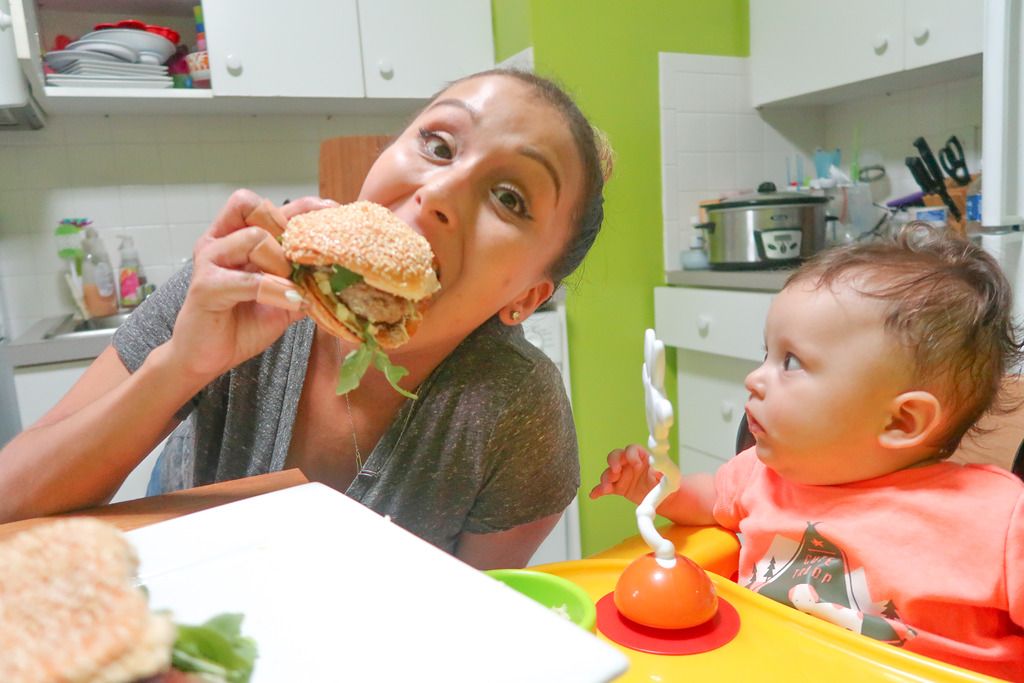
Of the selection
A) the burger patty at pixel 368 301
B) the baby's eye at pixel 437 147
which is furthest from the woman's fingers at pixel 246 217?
the baby's eye at pixel 437 147

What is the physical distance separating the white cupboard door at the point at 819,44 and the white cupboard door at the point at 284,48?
1400 millimetres

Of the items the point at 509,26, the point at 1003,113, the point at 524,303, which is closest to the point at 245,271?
the point at 524,303

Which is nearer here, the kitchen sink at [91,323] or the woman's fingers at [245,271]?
the woman's fingers at [245,271]

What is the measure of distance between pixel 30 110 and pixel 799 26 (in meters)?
2.39

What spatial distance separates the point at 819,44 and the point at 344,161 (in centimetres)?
159

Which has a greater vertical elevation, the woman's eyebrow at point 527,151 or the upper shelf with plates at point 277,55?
the upper shelf with plates at point 277,55

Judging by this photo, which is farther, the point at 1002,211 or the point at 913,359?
the point at 1002,211

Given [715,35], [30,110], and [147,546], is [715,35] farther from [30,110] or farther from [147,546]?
[147,546]

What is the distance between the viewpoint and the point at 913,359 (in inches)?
31.4

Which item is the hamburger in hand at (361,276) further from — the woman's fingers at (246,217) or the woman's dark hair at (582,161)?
the woman's dark hair at (582,161)

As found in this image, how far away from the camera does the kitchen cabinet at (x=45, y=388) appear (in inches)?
73.9

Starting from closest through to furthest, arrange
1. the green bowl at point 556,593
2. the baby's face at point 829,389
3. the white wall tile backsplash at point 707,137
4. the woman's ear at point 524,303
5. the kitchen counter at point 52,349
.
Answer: the green bowl at point 556,593 < the baby's face at point 829,389 < the woman's ear at point 524,303 < the kitchen counter at point 52,349 < the white wall tile backsplash at point 707,137

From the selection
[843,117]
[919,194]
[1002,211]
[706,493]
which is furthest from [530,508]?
[843,117]

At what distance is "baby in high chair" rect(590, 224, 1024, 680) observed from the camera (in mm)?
720
